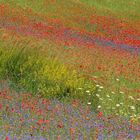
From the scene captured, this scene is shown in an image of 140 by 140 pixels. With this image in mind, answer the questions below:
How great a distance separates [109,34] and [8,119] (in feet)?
64.6

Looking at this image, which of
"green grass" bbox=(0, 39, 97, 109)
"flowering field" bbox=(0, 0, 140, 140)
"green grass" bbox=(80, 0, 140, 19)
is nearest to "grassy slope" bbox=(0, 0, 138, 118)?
"green grass" bbox=(80, 0, 140, 19)

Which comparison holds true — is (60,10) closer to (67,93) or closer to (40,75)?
(40,75)

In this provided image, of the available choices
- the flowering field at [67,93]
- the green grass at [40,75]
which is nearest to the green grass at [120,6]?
the flowering field at [67,93]

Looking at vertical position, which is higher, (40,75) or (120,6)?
(40,75)

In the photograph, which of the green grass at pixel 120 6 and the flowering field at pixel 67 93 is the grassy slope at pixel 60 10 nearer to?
the green grass at pixel 120 6

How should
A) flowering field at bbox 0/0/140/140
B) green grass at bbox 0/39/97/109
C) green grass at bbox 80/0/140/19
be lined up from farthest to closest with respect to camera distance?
green grass at bbox 80/0/140/19 → green grass at bbox 0/39/97/109 → flowering field at bbox 0/0/140/140

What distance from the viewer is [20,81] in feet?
32.8

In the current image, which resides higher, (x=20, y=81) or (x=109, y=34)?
(x=20, y=81)

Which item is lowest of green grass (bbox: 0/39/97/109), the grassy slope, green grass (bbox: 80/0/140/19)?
green grass (bbox: 80/0/140/19)

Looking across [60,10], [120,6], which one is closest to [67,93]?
[60,10]

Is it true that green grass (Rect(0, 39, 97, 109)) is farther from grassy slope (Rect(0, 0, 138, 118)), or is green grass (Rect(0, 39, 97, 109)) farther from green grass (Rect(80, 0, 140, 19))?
green grass (Rect(80, 0, 140, 19))

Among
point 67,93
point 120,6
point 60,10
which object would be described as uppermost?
point 67,93

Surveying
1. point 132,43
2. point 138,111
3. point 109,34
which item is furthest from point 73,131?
point 109,34

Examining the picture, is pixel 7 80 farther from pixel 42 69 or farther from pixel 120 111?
pixel 120 111
